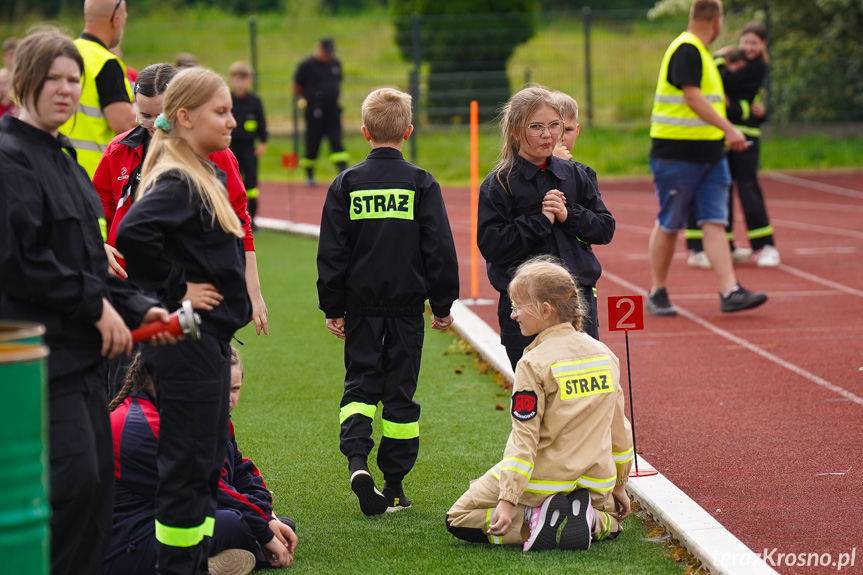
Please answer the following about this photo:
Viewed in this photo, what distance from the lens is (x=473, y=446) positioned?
5.89 m

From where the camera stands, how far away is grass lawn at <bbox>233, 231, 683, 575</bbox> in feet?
14.3

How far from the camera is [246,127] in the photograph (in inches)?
571

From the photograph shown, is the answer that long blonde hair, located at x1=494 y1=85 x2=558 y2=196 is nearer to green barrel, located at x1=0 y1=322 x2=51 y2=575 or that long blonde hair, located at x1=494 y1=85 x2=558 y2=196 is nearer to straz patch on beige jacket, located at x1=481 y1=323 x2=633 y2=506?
straz patch on beige jacket, located at x1=481 y1=323 x2=633 y2=506

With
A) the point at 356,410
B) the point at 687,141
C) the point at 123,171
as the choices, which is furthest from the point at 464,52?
the point at 356,410

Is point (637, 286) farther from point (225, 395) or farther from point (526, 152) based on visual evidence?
point (225, 395)

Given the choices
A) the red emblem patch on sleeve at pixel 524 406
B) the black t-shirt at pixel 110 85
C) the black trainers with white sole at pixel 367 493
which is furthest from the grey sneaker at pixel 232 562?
the black t-shirt at pixel 110 85

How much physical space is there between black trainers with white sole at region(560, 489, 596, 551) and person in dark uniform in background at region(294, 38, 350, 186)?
1398 cm

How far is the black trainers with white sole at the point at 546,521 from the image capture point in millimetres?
4387

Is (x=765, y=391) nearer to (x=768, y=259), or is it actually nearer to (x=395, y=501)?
(x=395, y=501)

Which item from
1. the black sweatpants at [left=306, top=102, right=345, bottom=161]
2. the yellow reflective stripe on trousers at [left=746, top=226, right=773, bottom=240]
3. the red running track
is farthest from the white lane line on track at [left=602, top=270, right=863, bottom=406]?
the black sweatpants at [left=306, top=102, right=345, bottom=161]

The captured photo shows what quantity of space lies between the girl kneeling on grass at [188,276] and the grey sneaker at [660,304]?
5.87 m

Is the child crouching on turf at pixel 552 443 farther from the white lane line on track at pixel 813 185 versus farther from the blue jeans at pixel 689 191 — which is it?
the white lane line on track at pixel 813 185

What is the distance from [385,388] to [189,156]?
1715 millimetres

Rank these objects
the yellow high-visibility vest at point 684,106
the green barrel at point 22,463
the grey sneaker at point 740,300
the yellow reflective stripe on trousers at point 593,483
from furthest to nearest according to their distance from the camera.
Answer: the yellow high-visibility vest at point 684,106 < the grey sneaker at point 740,300 < the yellow reflective stripe on trousers at point 593,483 < the green barrel at point 22,463
